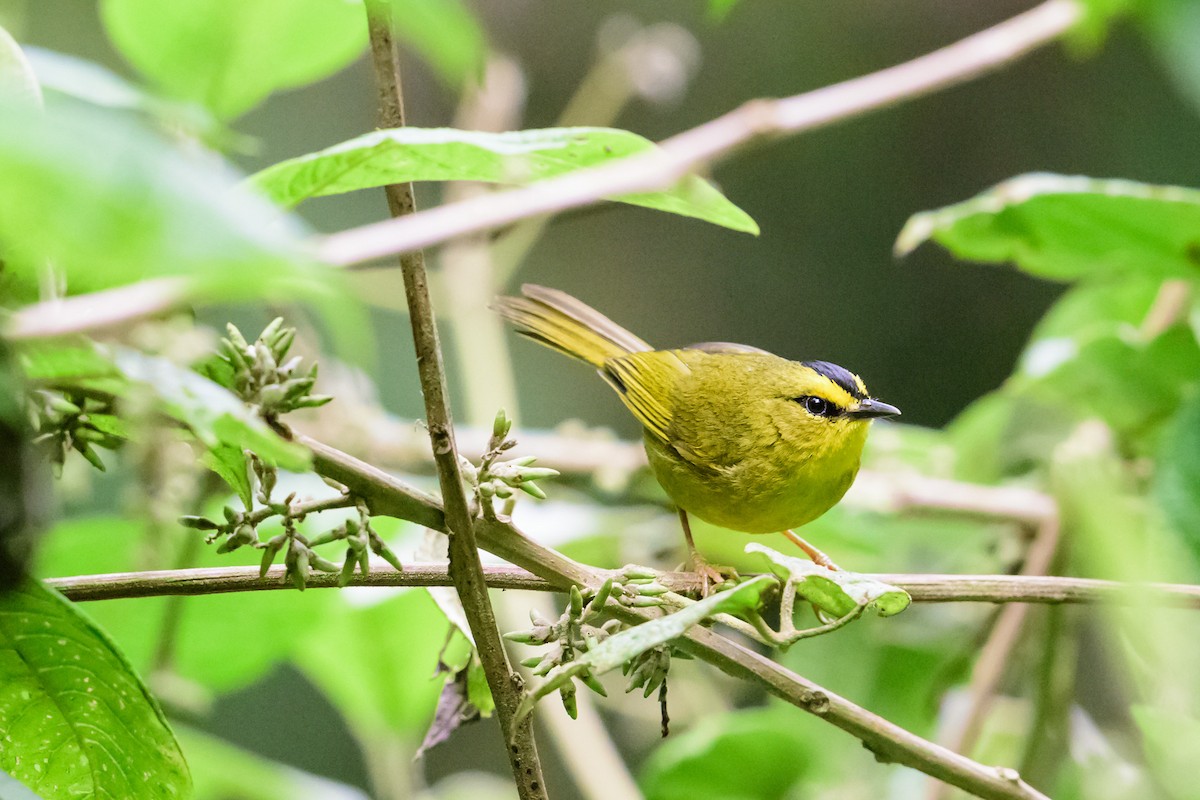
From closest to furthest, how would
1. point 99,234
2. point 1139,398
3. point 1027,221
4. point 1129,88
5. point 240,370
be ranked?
point 99,234, point 240,370, point 1027,221, point 1139,398, point 1129,88

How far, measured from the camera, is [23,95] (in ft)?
2.71

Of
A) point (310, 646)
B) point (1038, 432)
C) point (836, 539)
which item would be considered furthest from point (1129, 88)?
point (310, 646)

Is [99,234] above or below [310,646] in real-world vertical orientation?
above

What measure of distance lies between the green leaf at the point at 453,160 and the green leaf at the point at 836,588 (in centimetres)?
34

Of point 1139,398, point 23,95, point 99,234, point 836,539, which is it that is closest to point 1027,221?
point 1139,398

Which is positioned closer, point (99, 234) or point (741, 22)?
point (99, 234)

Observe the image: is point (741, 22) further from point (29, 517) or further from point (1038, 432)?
point (29, 517)

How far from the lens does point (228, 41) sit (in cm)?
160

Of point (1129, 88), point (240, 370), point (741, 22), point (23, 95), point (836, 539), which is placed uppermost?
point (741, 22)

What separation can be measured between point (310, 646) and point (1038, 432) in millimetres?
1584

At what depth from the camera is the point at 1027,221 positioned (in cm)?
184

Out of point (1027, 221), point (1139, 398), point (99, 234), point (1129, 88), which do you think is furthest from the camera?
point (1129, 88)

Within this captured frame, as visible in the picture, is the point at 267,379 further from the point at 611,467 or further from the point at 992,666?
the point at 611,467

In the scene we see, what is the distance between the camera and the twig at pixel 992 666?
1.81 metres
